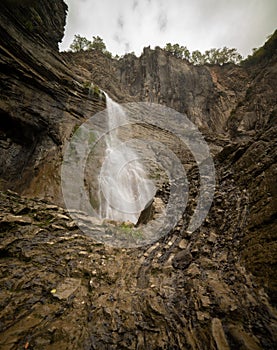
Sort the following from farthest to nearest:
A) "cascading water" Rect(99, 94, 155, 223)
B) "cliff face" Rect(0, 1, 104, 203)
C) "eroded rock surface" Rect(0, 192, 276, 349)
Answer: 1. "cascading water" Rect(99, 94, 155, 223)
2. "cliff face" Rect(0, 1, 104, 203)
3. "eroded rock surface" Rect(0, 192, 276, 349)

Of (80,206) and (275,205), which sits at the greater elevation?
(275,205)

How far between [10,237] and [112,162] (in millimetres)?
9696

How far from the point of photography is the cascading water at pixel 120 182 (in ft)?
35.1

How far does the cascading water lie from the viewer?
10688 millimetres

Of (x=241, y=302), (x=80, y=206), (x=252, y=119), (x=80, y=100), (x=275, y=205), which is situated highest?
(x=252, y=119)

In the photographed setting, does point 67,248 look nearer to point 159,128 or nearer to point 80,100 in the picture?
point 80,100

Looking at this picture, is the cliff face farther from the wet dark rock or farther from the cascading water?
the wet dark rock

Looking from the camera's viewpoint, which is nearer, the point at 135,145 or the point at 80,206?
the point at 80,206

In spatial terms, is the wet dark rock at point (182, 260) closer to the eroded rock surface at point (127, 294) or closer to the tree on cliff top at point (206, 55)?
the eroded rock surface at point (127, 294)

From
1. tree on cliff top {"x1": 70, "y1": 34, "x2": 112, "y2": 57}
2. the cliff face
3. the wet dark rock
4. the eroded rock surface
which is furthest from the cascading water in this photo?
tree on cliff top {"x1": 70, "y1": 34, "x2": 112, "y2": 57}

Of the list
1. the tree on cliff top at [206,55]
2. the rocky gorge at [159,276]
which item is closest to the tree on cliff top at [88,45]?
the tree on cliff top at [206,55]

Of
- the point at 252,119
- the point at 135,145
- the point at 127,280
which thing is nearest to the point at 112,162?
the point at 135,145

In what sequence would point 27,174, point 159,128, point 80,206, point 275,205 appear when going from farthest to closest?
point 159,128 < point 27,174 < point 80,206 < point 275,205

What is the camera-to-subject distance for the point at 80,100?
14.5 m
